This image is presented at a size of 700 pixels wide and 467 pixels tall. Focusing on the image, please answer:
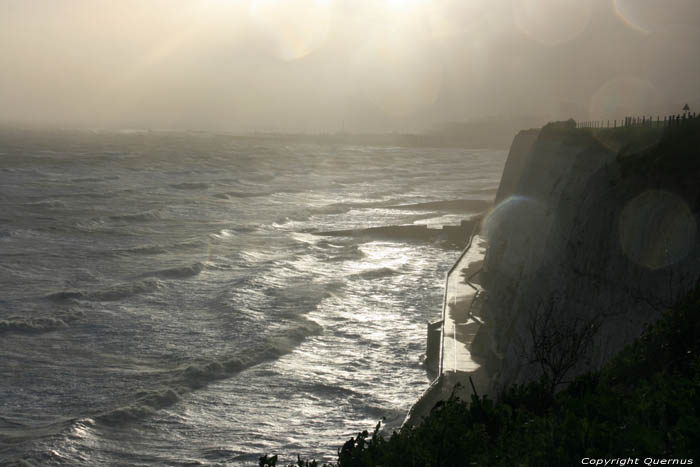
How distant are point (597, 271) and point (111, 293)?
24.0 metres

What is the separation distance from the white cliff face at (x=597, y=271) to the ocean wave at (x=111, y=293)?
703 inches

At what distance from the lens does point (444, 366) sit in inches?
818

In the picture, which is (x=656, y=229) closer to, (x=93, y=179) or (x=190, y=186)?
(x=190, y=186)

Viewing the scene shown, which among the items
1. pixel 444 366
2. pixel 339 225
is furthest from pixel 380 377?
pixel 339 225

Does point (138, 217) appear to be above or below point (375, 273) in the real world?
above

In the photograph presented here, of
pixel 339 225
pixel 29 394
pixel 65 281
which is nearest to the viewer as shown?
pixel 29 394

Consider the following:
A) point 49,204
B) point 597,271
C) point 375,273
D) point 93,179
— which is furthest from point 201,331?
point 93,179

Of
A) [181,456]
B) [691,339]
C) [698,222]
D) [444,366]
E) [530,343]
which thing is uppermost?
[698,222]

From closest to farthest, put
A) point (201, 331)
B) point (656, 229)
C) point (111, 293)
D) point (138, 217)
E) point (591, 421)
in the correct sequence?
point (591, 421), point (656, 229), point (201, 331), point (111, 293), point (138, 217)

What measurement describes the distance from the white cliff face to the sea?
4154 mm

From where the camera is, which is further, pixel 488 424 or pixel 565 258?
pixel 565 258

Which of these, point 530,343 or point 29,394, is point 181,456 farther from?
point 530,343

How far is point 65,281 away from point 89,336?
34.3ft

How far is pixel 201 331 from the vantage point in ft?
88.4
